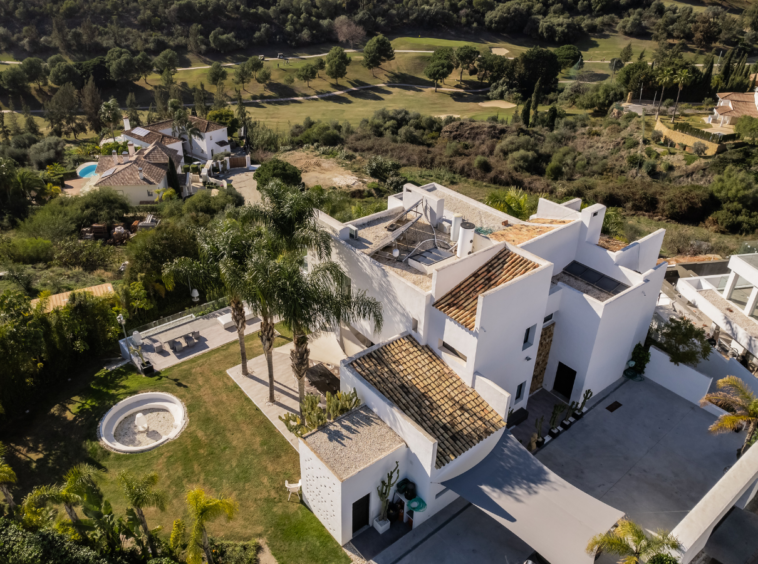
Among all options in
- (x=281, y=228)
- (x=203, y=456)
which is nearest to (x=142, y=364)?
(x=203, y=456)

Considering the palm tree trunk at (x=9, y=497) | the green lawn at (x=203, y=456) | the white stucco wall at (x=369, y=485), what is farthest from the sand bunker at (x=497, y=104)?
the palm tree trunk at (x=9, y=497)

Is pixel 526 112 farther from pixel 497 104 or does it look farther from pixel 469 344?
pixel 469 344

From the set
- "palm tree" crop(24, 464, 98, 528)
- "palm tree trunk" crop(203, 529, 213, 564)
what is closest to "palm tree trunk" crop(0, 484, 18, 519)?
"palm tree" crop(24, 464, 98, 528)

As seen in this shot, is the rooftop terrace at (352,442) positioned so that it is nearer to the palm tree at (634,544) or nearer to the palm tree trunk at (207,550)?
the palm tree trunk at (207,550)

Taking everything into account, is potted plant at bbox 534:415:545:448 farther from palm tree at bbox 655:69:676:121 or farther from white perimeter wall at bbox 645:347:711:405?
palm tree at bbox 655:69:676:121

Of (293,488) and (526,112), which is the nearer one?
(293,488)

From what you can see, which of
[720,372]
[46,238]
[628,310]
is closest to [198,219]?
[46,238]
